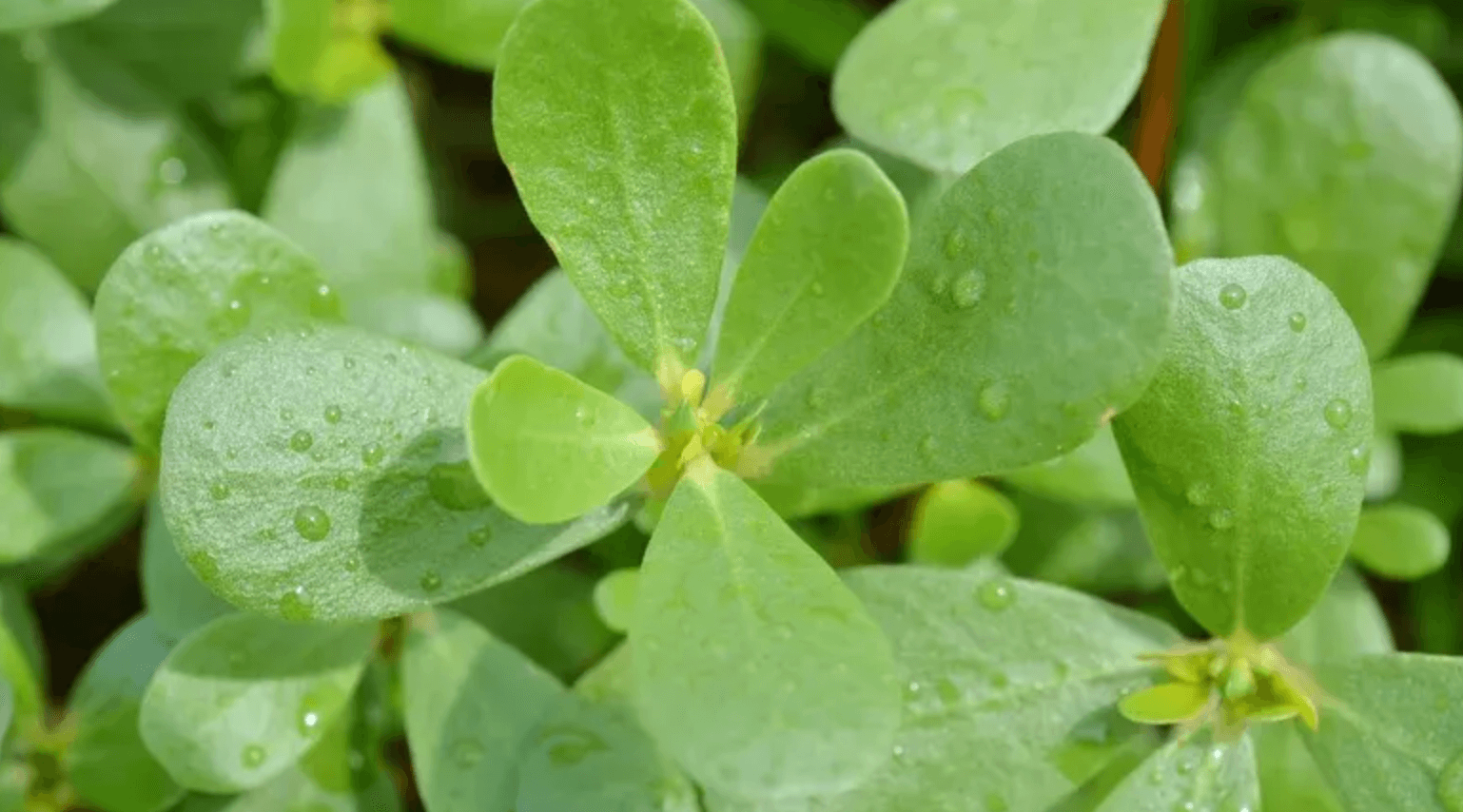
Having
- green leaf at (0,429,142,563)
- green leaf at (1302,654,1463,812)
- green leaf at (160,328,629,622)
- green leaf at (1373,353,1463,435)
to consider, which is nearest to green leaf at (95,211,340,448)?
green leaf at (160,328,629,622)

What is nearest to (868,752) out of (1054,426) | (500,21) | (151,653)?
(1054,426)

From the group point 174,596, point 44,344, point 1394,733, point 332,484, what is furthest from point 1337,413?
point 44,344

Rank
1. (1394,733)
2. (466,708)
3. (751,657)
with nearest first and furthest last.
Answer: (751,657) → (1394,733) → (466,708)

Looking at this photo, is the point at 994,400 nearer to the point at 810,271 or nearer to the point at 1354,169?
the point at 810,271

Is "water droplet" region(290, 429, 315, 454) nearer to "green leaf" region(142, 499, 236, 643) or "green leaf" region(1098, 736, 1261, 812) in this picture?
"green leaf" region(142, 499, 236, 643)

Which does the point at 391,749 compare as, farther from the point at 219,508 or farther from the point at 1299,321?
the point at 1299,321

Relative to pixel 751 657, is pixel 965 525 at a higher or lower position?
lower

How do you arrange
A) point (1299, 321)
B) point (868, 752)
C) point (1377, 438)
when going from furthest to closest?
point (1377, 438) < point (1299, 321) < point (868, 752)

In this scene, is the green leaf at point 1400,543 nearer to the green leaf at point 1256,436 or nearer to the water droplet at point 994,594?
the green leaf at point 1256,436
